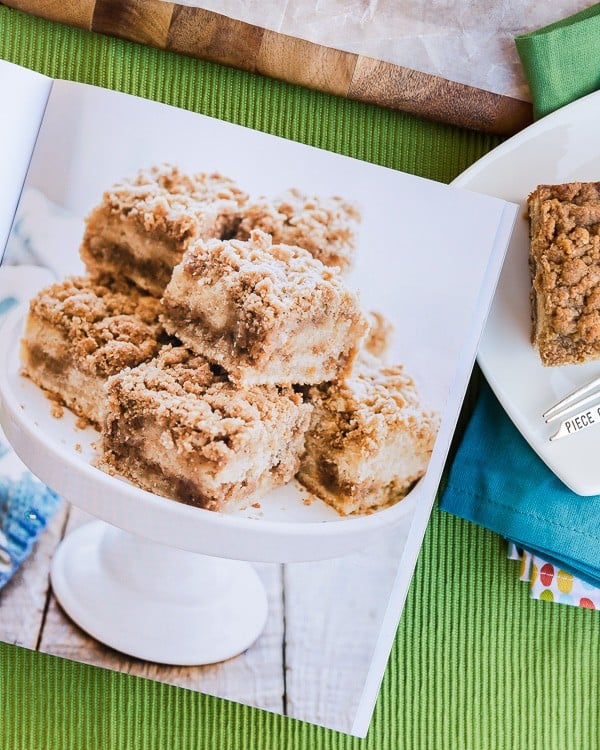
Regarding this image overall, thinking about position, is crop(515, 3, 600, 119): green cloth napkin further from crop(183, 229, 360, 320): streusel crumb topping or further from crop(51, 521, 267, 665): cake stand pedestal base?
crop(51, 521, 267, 665): cake stand pedestal base

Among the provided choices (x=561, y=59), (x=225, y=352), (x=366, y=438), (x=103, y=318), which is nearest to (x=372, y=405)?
(x=366, y=438)

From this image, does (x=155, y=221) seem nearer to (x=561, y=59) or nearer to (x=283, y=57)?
(x=283, y=57)

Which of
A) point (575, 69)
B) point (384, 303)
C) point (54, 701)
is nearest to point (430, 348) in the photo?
point (384, 303)

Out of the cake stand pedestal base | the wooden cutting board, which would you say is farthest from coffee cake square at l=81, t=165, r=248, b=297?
the cake stand pedestal base

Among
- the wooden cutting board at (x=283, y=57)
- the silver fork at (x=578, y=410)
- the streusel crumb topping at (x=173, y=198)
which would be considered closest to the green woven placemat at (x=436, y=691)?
the wooden cutting board at (x=283, y=57)

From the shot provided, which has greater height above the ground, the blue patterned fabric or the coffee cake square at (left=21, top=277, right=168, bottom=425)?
the coffee cake square at (left=21, top=277, right=168, bottom=425)
